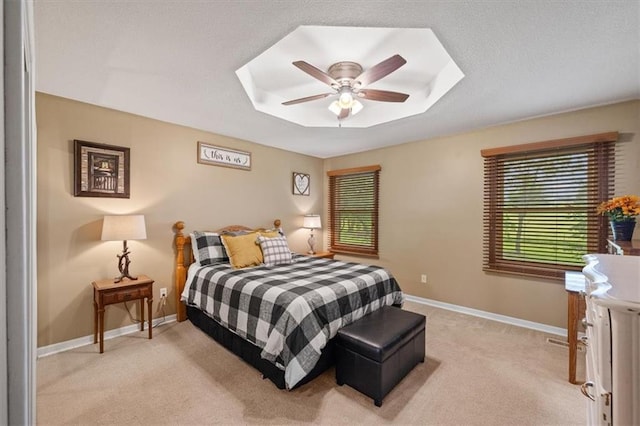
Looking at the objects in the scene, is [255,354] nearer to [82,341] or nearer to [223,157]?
[82,341]

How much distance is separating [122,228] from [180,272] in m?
0.90

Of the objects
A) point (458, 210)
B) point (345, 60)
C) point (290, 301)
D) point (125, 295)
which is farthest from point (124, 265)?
point (458, 210)

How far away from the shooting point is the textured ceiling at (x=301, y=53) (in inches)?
61.9

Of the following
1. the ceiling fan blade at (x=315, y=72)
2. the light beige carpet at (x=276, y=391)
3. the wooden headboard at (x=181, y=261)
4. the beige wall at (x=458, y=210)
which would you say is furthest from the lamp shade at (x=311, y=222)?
the ceiling fan blade at (x=315, y=72)

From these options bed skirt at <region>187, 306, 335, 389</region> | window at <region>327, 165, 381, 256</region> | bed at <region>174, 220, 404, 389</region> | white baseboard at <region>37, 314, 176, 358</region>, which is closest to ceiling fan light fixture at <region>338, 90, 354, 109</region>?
bed at <region>174, 220, 404, 389</region>

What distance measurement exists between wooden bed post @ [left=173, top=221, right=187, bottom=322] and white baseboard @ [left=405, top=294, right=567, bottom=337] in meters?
3.13

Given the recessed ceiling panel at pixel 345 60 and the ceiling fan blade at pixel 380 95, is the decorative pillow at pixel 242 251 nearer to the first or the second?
the recessed ceiling panel at pixel 345 60

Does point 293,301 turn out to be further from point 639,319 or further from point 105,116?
point 105,116

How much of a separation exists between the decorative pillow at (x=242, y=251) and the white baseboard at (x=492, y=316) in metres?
2.44

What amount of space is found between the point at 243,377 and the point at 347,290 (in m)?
1.09

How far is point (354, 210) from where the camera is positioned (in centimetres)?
506

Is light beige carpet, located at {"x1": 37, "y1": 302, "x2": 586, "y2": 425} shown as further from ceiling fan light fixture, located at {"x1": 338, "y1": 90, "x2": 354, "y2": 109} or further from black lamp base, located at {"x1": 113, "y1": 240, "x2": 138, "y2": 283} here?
ceiling fan light fixture, located at {"x1": 338, "y1": 90, "x2": 354, "y2": 109}

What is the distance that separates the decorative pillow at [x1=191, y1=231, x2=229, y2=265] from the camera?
325 cm

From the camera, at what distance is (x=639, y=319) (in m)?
0.60
